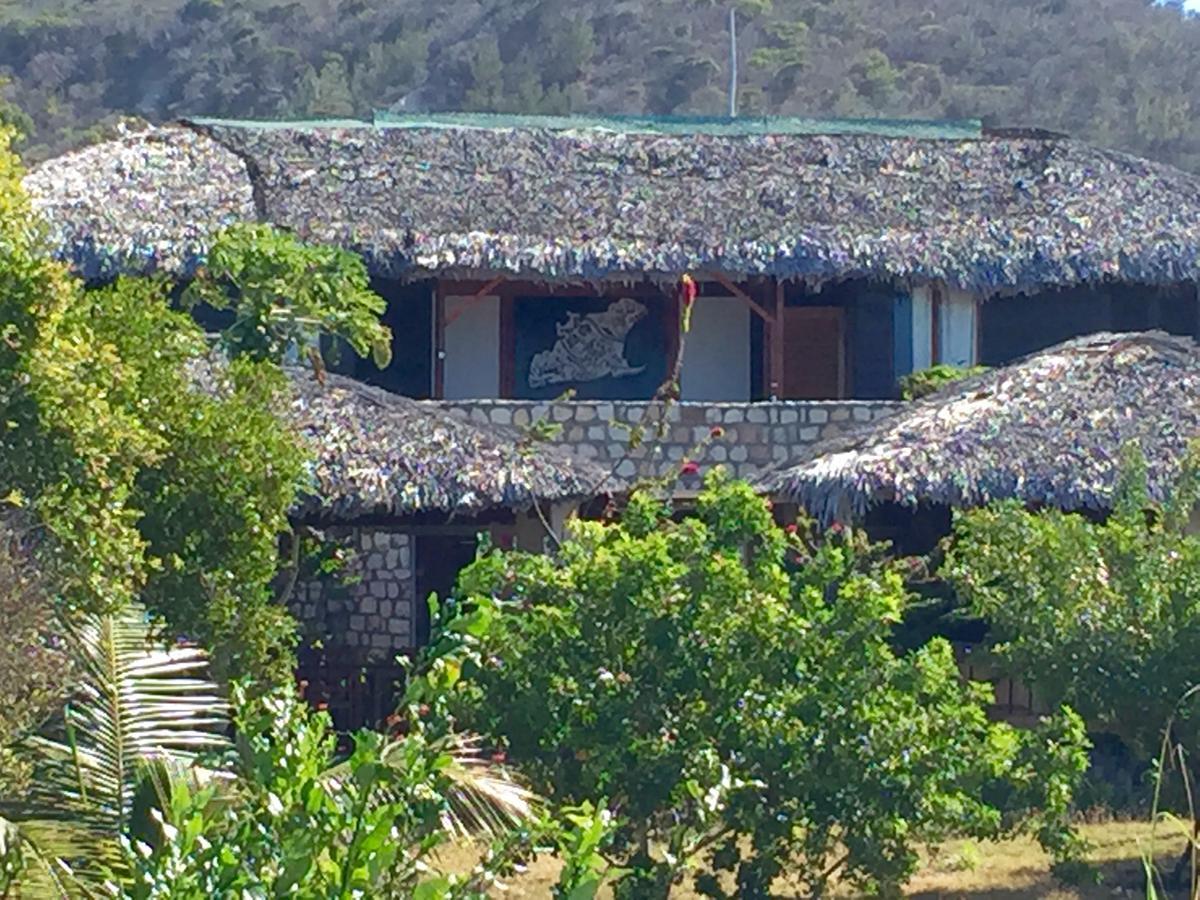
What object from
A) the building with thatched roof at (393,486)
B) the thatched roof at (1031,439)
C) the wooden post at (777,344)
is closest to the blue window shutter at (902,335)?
the wooden post at (777,344)

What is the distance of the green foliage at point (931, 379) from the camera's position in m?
17.6

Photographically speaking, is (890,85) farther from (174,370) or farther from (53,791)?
(53,791)

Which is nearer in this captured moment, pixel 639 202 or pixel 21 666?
pixel 21 666

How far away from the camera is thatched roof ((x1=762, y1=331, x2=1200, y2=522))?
14766 millimetres

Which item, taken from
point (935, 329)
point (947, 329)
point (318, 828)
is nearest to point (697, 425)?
point (935, 329)

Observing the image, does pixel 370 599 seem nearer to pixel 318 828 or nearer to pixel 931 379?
pixel 931 379

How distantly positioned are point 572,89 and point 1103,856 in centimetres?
2827

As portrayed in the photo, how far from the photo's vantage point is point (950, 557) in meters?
11.3

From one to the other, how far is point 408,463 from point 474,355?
4.97 metres

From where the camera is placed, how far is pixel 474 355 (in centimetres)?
1969

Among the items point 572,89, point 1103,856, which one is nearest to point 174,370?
point 1103,856

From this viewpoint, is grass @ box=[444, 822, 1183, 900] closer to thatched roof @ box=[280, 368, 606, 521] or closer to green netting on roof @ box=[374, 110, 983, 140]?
thatched roof @ box=[280, 368, 606, 521]

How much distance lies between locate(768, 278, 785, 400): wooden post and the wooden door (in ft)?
4.09

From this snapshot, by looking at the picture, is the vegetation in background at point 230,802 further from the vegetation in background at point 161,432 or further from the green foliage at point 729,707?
the green foliage at point 729,707
